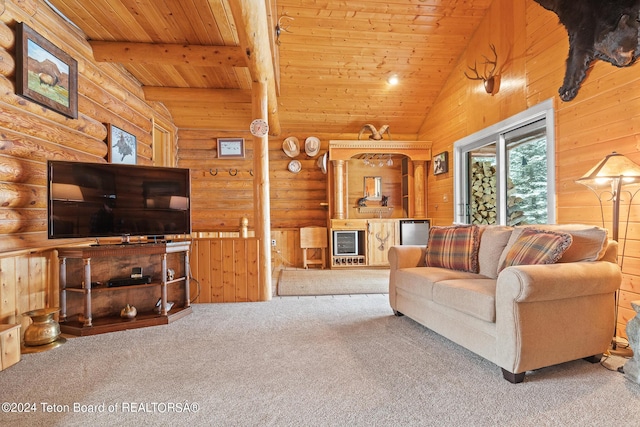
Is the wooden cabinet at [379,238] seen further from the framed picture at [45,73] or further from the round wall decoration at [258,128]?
the framed picture at [45,73]

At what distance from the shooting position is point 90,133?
3.32 metres

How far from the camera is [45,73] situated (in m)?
2.65

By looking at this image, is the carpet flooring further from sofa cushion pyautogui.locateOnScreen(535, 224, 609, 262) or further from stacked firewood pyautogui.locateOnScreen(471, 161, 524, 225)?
stacked firewood pyautogui.locateOnScreen(471, 161, 524, 225)

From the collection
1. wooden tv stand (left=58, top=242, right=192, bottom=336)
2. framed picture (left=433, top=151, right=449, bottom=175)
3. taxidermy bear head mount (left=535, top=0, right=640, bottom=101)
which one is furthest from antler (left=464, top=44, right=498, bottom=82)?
wooden tv stand (left=58, top=242, right=192, bottom=336)

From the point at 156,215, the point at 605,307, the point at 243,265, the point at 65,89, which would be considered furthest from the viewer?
the point at 243,265

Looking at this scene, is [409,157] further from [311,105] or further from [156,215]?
[156,215]

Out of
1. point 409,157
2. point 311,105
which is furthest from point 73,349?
point 409,157

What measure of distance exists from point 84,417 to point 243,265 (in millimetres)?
2215

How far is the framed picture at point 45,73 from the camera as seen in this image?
241 cm

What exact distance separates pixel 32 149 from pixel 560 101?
4.64 metres

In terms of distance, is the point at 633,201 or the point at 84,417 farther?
the point at 633,201

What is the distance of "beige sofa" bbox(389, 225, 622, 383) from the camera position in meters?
1.75

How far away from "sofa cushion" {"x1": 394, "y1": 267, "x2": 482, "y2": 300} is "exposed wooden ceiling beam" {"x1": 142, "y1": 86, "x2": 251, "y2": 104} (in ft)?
11.7

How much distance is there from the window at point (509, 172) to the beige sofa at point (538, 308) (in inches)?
51.4
